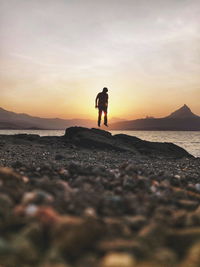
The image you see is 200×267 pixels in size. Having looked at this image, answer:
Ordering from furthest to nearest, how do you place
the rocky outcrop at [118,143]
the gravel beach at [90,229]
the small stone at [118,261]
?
1. the rocky outcrop at [118,143]
2. the gravel beach at [90,229]
3. the small stone at [118,261]

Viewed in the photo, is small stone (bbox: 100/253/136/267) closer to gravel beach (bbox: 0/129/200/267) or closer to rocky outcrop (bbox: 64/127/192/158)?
gravel beach (bbox: 0/129/200/267)

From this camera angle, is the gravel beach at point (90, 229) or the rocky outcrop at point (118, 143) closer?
the gravel beach at point (90, 229)

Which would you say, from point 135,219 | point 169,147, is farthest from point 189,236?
point 169,147

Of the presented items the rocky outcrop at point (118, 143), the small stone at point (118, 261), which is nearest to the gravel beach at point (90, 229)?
the small stone at point (118, 261)

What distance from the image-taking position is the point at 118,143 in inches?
998

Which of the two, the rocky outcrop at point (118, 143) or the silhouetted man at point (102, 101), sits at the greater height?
the silhouetted man at point (102, 101)

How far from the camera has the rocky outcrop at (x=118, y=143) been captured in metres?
24.5

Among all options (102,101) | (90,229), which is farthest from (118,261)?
(102,101)

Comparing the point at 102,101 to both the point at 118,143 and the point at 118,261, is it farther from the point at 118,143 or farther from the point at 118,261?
the point at 118,261

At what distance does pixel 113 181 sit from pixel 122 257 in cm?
413

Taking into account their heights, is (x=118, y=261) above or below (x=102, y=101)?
below

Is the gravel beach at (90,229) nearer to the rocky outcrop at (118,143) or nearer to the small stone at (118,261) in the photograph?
the small stone at (118,261)

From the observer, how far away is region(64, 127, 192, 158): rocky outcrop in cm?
2449

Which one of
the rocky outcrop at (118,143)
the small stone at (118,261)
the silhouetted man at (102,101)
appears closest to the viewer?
the small stone at (118,261)
